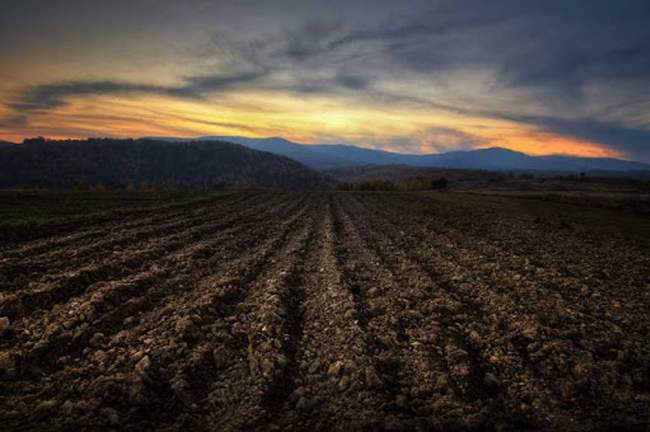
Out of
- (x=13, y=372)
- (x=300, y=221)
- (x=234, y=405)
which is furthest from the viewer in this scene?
(x=300, y=221)

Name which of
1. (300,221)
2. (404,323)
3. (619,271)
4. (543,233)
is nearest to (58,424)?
(404,323)

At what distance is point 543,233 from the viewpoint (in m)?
22.8

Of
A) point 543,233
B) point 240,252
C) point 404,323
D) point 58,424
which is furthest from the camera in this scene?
point 543,233

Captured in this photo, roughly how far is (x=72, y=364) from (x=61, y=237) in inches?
530

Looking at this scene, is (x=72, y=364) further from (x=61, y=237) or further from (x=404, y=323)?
(x=61, y=237)

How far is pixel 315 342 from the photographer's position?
7465mm

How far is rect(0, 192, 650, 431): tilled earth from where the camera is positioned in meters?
5.20

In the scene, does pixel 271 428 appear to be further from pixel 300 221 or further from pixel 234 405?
pixel 300 221

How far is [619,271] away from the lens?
13562mm

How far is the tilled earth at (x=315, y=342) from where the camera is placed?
520 cm

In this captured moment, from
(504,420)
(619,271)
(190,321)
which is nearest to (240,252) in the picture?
(190,321)

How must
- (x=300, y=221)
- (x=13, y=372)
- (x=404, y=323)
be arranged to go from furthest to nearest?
(x=300, y=221)
(x=404, y=323)
(x=13, y=372)

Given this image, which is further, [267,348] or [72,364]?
[267,348]

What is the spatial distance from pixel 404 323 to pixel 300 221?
18.9 meters
